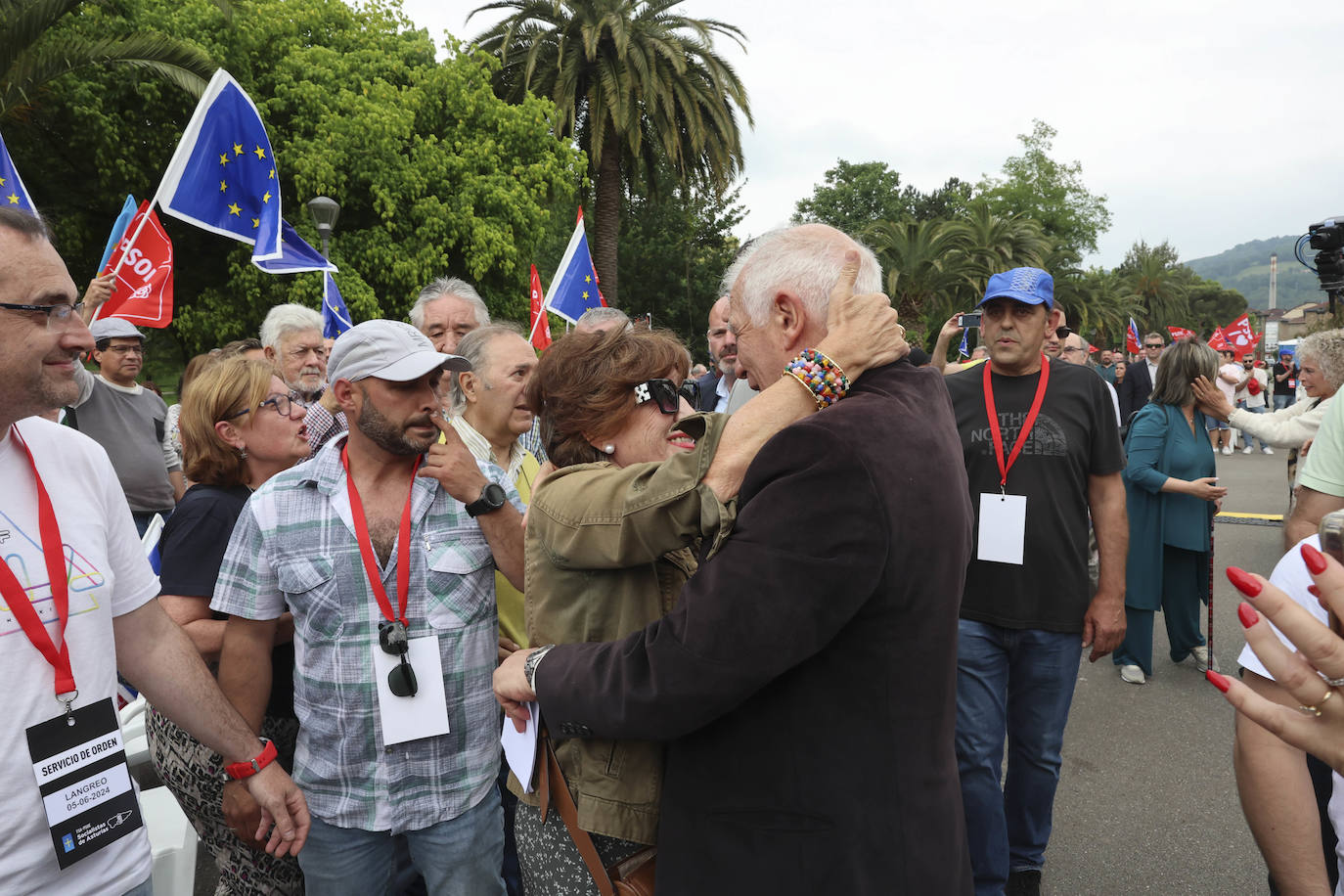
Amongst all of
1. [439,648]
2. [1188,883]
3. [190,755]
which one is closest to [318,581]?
[439,648]

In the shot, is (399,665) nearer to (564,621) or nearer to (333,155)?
(564,621)

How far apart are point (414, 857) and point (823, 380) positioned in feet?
5.63

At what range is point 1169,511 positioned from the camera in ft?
18.3

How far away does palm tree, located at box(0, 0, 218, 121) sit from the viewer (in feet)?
33.9

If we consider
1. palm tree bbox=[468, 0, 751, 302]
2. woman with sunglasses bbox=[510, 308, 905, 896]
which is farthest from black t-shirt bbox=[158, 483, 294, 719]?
palm tree bbox=[468, 0, 751, 302]

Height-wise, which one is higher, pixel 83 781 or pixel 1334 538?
pixel 1334 538

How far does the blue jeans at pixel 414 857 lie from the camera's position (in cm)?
221

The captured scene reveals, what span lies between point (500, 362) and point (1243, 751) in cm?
262

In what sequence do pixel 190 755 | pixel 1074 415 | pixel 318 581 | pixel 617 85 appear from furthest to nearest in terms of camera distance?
pixel 617 85 < pixel 1074 415 < pixel 190 755 < pixel 318 581

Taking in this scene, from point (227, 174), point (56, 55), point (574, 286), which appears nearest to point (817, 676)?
point (227, 174)

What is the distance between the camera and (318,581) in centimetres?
220

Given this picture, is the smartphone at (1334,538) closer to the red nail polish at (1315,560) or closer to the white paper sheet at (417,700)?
the red nail polish at (1315,560)

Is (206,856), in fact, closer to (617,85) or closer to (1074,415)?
(1074,415)

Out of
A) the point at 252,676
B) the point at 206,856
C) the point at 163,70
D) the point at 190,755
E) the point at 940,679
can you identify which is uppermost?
the point at 163,70
